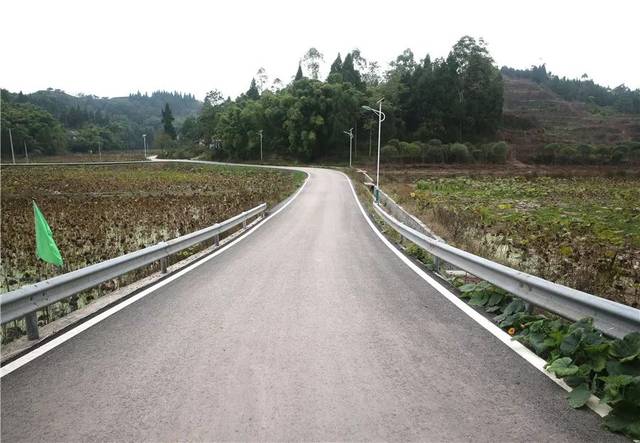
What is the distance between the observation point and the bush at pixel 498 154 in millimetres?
73188

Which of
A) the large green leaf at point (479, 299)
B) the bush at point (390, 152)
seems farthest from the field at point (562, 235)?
the bush at point (390, 152)

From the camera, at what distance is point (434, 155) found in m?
72.4

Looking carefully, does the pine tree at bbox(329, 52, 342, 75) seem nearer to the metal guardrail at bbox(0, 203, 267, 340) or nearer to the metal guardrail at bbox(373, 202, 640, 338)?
the metal guardrail at bbox(0, 203, 267, 340)

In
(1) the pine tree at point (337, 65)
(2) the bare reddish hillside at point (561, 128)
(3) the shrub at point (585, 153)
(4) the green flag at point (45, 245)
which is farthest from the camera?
(1) the pine tree at point (337, 65)

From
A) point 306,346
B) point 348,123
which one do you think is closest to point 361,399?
point 306,346

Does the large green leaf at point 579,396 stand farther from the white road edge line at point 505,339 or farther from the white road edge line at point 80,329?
the white road edge line at point 80,329

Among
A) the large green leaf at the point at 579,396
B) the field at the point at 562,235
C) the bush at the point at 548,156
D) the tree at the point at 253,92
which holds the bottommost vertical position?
the field at the point at 562,235

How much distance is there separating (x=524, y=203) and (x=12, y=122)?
13119cm

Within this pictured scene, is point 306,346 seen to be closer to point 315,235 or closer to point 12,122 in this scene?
point 315,235

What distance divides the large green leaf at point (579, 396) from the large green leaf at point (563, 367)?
116 millimetres

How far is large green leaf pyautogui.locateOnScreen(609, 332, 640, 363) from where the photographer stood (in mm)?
3085

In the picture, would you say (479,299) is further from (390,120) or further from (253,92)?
(253,92)

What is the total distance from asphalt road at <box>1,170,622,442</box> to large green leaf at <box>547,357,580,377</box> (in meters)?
0.13

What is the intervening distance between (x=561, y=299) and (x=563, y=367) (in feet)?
2.91
